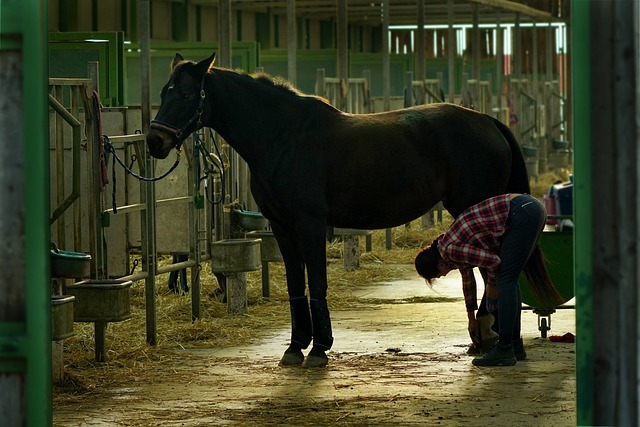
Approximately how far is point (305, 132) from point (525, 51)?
24.1 meters

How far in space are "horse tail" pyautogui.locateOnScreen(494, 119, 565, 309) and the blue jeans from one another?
1.01 feet

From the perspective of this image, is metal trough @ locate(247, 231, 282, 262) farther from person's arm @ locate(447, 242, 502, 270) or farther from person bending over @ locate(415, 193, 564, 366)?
person's arm @ locate(447, 242, 502, 270)

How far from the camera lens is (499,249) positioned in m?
7.56

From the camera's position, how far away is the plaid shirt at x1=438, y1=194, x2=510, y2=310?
7.43 metres

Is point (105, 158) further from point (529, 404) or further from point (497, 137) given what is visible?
point (529, 404)

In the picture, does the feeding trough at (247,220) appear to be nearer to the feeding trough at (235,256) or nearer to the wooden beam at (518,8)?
the feeding trough at (235,256)

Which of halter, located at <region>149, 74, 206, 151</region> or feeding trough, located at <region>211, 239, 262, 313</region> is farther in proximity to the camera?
feeding trough, located at <region>211, 239, 262, 313</region>

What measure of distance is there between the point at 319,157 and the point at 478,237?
1119 millimetres

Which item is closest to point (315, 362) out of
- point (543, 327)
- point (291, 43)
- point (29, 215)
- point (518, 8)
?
point (543, 327)

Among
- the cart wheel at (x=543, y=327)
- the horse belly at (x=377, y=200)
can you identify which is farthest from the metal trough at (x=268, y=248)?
the cart wheel at (x=543, y=327)

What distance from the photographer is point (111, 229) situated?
888 centimetres

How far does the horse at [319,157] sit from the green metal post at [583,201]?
4553 millimetres

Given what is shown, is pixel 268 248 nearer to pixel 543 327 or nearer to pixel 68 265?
pixel 543 327

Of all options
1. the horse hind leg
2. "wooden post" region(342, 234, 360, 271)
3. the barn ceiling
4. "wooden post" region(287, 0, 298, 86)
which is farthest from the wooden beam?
the horse hind leg
